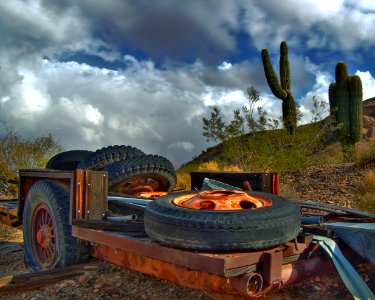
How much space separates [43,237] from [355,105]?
2111 cm

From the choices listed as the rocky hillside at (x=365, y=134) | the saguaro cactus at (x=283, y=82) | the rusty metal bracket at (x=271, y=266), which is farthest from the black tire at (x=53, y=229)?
the rocky hillside at (x=365, y=134)

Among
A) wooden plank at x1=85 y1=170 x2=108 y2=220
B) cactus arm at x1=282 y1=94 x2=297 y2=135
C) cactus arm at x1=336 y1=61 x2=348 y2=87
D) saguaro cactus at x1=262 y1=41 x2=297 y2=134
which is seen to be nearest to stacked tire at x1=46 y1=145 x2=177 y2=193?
wooden plank at x1=85 y1=170 x2=108 y2=220

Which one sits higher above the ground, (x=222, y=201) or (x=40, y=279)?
(x=222, y=201)

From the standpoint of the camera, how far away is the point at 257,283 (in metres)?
2.71

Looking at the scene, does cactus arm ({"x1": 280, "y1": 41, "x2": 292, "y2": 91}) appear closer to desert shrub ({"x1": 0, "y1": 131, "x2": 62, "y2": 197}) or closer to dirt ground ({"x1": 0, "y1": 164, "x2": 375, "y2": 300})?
desert shrub ({"x1": 0, "y1": 131, "x2": 62, "y2": 197})

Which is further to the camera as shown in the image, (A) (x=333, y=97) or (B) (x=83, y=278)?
(A) (x=333, y=97)

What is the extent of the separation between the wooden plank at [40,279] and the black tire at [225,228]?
1.26 m

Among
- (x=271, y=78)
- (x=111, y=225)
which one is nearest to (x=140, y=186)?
(x=111, y=225)

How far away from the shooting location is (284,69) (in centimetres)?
2278

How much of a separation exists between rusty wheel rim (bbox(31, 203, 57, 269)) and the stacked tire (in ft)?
2.50

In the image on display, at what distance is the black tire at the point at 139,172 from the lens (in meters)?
4.99

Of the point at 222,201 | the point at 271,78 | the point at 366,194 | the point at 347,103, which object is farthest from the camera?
the point at 347,103

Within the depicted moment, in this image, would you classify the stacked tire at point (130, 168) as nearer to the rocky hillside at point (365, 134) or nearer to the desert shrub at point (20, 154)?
the desert shrub at point (20, 154)

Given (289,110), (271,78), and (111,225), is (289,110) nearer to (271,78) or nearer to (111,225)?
(271,78)
